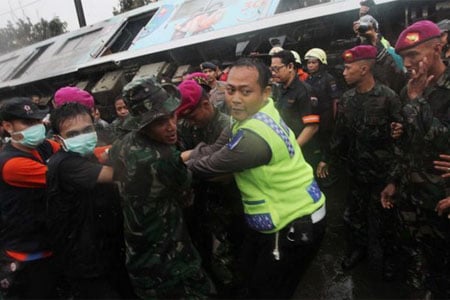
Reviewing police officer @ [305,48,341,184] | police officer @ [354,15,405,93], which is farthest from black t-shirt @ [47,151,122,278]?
police officer @ [305,48,341,184]

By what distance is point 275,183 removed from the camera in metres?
1.92

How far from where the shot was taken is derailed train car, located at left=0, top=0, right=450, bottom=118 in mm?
5512

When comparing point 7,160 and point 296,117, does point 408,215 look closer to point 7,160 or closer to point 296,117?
point 296,117

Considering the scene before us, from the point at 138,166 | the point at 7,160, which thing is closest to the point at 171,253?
the point at 138,166

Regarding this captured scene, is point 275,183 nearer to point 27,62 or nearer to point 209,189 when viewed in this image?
point 209,189

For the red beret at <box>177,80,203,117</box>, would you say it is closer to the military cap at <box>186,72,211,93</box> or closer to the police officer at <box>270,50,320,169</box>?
the military cap at <box>186,72,211,93</box>

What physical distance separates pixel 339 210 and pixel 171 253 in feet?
10.0

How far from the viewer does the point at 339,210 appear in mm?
4602

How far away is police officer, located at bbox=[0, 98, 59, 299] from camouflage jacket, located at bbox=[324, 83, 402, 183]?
2450mm

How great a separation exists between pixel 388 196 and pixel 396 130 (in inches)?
20.4

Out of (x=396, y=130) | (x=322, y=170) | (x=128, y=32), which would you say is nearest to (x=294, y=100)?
(x=322, y=170)

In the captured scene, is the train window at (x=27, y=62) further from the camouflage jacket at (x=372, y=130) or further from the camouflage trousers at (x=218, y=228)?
the camouflage jacket at (x=372, y=130)

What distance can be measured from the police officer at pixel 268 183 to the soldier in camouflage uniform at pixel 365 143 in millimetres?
1374

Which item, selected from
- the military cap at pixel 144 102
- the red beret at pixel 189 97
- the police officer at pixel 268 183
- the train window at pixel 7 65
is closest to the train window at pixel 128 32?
the train window at pixel 7 65
